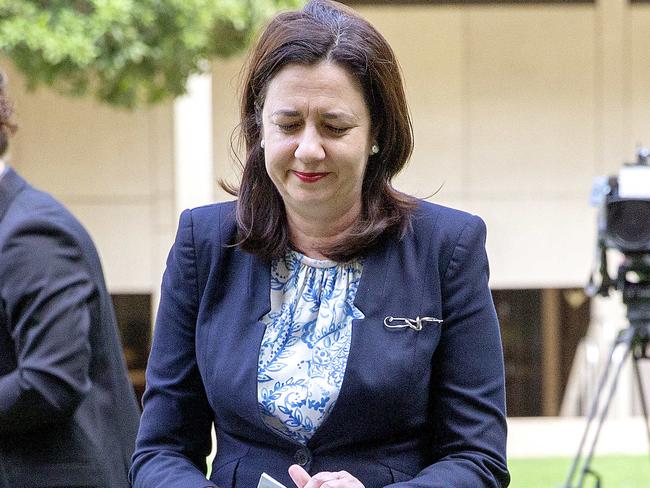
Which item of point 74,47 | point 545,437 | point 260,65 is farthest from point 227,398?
point 545,437

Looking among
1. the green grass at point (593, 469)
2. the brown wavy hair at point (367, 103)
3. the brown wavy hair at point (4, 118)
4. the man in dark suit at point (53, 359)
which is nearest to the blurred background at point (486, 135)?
the green grass at point (593, 469)

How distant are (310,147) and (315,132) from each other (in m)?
0.04

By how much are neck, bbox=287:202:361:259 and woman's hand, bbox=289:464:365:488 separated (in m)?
0.46

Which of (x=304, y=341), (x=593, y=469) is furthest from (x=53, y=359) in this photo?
(x=593, y=469)

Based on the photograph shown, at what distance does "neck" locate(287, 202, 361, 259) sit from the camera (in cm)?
280

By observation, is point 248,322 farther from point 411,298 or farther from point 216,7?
point 216,7

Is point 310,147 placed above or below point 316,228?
above

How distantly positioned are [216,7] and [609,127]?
706 centimetres

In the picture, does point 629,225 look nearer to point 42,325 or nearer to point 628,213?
point 628,213

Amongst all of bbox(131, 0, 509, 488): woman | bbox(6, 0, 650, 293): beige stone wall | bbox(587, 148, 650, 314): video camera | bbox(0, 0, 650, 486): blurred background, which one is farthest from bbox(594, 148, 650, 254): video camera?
bbox(6, 0, 650, 293): beige stone wall

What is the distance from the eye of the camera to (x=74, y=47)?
359 inches

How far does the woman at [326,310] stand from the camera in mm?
2668

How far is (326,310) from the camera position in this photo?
2781 mm

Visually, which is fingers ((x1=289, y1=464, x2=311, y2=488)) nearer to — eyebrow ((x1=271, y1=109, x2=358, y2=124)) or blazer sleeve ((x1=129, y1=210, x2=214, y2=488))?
blazer sleeve ((x1=129, y1=210, x2=214, y2=488))
